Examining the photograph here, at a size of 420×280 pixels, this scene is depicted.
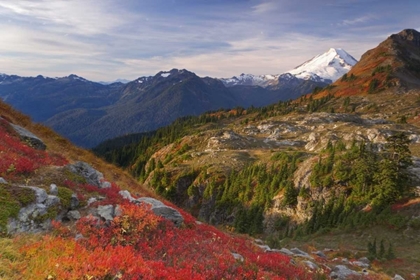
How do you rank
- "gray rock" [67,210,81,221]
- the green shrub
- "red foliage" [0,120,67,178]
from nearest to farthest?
"gray rock" [67,210,81,221] → the green shrub → "red foliage" [0,120,67,178]

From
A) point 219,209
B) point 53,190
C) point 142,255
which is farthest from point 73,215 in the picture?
point 219,209

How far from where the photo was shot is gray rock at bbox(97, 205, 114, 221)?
9.85 meters

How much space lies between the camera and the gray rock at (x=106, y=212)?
985cm

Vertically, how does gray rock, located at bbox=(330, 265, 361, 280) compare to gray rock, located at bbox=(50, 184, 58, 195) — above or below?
below

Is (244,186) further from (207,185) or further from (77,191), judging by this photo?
(77,191)

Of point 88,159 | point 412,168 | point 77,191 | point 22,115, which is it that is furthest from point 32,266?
point 412,168

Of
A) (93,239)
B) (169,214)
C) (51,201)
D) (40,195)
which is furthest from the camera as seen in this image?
(169,214)

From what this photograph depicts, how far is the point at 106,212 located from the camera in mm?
10203

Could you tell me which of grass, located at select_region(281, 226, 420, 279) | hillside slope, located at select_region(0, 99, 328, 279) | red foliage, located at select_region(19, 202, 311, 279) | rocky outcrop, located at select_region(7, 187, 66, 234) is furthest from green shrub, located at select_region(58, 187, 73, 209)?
grass, located at select_region(281, 226, 420, 279)

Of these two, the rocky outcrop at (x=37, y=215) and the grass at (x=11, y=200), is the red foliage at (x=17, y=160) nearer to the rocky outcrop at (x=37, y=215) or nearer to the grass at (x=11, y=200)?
the grass at (x=11, y=200)

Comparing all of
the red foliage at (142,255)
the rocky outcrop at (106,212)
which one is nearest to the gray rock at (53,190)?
the rocky outcrop at (106,212)

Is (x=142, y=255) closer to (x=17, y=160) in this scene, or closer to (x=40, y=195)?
(x=40, y=195)

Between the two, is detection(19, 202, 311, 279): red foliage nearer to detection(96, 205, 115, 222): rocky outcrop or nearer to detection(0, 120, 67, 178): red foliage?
detection(96, 205, 115, 222): rocky outcrop

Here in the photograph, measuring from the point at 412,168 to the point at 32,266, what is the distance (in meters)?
50.7
